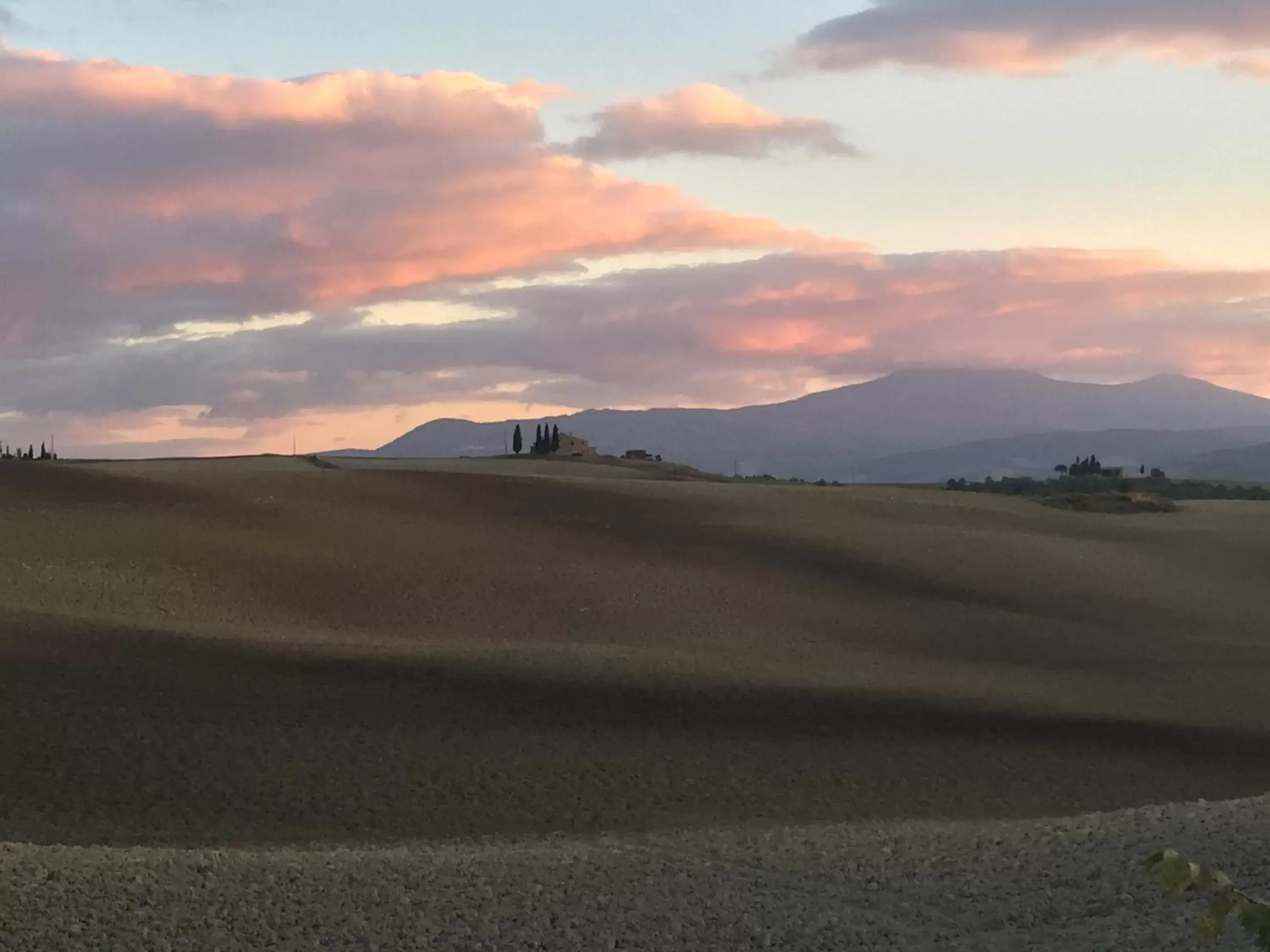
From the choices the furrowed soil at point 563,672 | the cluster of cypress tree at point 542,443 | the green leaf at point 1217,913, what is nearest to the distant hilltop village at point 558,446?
the cluster of cypress tree at point 542,443

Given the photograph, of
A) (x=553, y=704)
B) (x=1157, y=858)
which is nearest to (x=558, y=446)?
(x=553, y=704)

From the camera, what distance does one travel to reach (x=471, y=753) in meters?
16.8

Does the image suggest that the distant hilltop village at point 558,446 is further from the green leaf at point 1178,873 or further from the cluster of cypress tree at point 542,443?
the green leaf at point 1178,873

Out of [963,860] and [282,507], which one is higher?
[282,507]

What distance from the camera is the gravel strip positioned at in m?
9.07

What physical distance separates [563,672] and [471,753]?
3702 millimetres

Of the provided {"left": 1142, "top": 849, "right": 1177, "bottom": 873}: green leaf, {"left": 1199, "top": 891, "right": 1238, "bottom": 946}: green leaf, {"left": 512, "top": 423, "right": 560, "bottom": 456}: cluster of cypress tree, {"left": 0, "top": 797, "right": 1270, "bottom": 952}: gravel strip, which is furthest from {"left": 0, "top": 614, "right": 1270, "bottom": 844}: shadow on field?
{"left": 512, "top": 423, "right": 560, "bottom": 456}: cluster of cypress tree

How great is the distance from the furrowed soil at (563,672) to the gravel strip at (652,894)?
2.80 metres

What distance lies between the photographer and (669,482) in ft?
186

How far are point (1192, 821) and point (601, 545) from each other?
23.3m

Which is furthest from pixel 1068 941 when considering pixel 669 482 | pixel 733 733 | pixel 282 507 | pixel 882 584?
pixel 669 482

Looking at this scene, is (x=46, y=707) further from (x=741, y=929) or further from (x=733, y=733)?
(x=741, y=929)

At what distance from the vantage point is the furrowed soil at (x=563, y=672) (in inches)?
601

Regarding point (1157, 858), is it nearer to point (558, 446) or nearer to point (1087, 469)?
point (558, 446)
